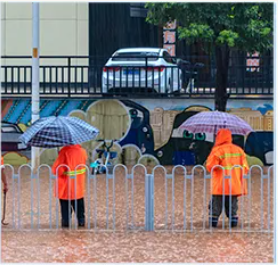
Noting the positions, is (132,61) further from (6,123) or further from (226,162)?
(226,162)

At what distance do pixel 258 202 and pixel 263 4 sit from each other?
464 centimetres

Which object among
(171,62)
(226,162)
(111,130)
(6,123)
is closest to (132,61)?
(171,62)

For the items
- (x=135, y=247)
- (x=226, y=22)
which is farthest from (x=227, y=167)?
(x=226, y=22)

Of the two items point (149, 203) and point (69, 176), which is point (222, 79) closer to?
point (149, 203)

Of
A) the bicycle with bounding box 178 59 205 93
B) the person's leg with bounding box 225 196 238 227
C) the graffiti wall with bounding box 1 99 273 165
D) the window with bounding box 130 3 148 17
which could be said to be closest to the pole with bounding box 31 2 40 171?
the graffiti wall with bounding box 1 99 273 165

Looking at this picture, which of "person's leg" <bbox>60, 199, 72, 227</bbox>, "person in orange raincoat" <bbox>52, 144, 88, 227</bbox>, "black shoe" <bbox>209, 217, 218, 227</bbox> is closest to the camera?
"person in orange raincoat" <bbox>52, 144, 88, 227</bbox>

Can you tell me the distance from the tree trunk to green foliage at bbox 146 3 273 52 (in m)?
1.04

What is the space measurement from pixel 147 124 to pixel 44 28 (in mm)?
8657

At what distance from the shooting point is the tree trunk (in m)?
16.2

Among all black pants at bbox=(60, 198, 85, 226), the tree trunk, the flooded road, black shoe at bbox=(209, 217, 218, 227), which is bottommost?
the flooded road

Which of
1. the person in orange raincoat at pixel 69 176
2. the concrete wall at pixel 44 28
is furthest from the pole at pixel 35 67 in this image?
the concrete wall at pixel 44 28

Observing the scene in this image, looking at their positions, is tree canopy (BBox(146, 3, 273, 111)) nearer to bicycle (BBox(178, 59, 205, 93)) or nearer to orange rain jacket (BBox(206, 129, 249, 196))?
bicycle (BBox(178, 59, 205, 93))

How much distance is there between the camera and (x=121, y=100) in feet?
56.6

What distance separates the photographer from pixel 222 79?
1638cm
